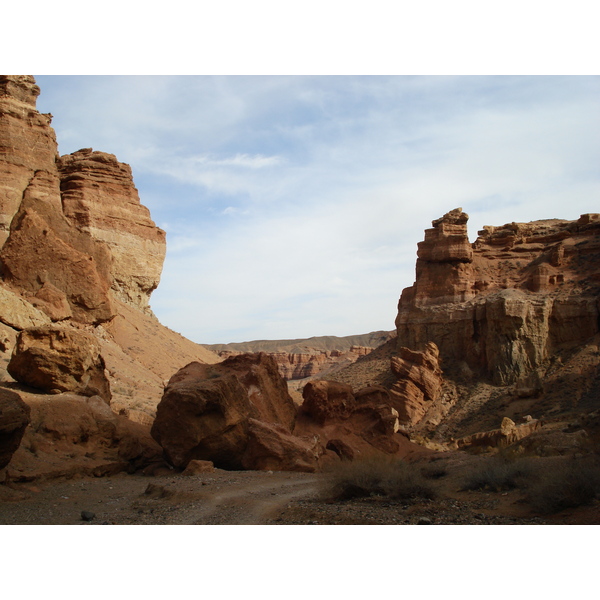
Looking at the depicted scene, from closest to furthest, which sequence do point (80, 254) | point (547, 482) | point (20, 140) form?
point (547, 482)
point (80, 254)
point (20, 140)

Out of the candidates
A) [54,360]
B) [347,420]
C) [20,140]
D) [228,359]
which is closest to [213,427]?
[54,360]

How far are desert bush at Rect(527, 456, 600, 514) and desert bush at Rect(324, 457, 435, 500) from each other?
1.84 meters

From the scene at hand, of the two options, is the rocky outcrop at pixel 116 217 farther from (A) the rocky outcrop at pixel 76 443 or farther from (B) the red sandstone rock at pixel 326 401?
(A) the rocky outcrop at pixel 76 443

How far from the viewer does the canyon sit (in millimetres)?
14719

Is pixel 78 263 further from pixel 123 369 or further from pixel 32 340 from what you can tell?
pixel 32 340

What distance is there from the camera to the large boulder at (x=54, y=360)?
49.2 feet

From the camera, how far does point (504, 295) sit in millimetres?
49062

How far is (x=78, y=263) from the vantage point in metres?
26.5

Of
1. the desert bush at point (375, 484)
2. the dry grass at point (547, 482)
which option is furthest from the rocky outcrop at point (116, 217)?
the dry grass at point (547, 482)

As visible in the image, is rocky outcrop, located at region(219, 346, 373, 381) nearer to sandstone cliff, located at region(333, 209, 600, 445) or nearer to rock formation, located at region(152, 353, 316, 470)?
sandstone cliff, located at region(333, 209, 600, 445)

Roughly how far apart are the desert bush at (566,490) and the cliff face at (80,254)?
13.1 meters

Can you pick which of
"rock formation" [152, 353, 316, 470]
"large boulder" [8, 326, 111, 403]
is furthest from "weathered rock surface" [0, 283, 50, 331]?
"rock formation" [152, 353, 316, 470]

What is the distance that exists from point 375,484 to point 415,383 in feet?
117

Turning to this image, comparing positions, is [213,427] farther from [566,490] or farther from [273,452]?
[566,490]
